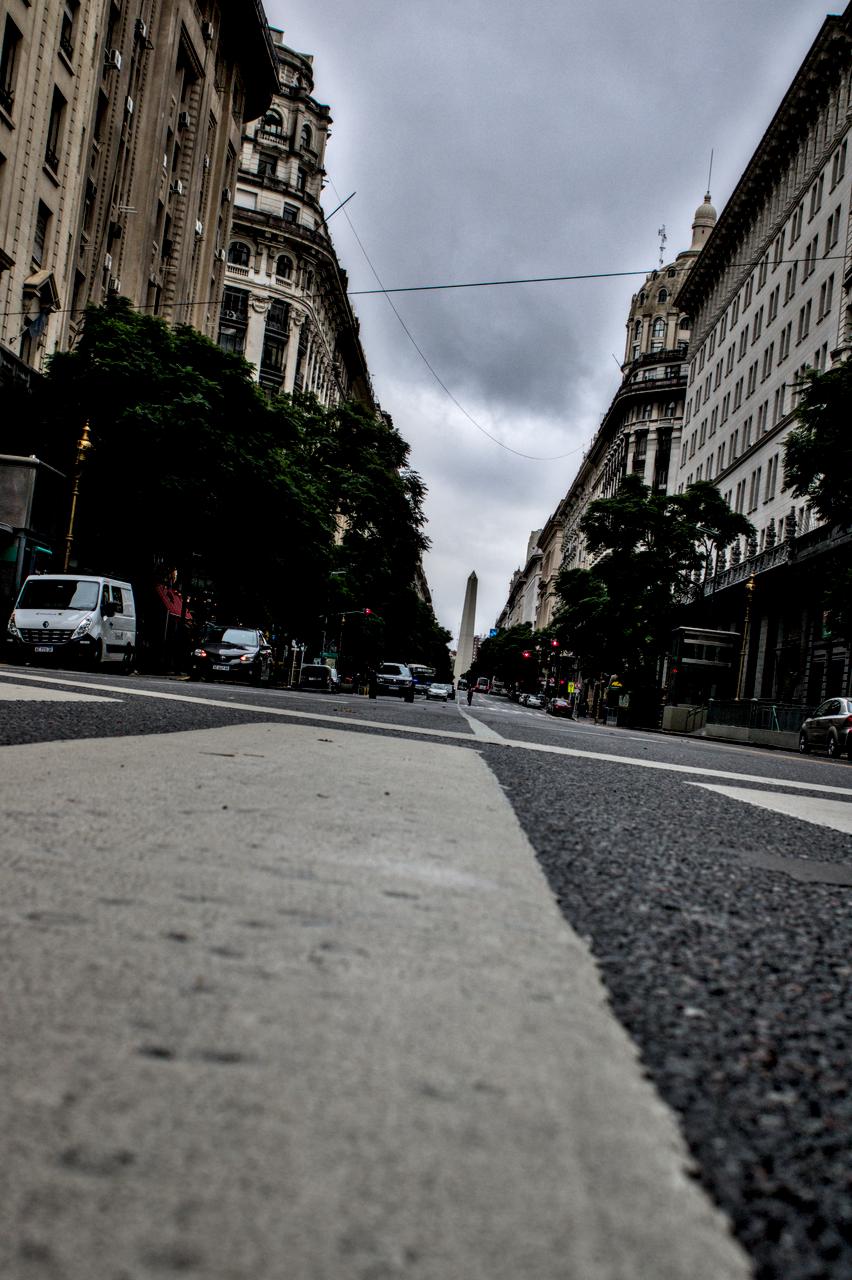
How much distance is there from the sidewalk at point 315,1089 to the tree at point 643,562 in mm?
48641

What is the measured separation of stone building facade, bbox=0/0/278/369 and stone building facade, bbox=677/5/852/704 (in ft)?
73.0

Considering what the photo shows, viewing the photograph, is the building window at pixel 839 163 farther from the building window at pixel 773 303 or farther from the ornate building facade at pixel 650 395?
the ornate building facade at pixel 650 395

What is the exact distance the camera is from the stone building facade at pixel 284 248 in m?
63.0

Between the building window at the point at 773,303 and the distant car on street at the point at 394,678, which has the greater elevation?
the building window at the point at 773,303

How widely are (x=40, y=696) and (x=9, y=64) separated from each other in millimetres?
22343

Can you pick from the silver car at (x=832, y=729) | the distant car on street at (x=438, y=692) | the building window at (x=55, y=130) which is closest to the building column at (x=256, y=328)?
the distant car on street at (x=438, y=692)

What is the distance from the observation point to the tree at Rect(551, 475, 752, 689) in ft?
162

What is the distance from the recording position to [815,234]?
45.4 m

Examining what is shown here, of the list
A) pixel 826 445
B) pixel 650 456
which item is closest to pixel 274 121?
pixel 650 456

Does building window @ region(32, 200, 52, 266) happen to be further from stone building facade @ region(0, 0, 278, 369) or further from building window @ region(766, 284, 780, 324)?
building window @ region(766, 284, 780, 324)

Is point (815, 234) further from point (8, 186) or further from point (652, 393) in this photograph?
point (652, 393)

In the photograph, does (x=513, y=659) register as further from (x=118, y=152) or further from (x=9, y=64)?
(x=9, y=64)

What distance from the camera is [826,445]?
22594 mm

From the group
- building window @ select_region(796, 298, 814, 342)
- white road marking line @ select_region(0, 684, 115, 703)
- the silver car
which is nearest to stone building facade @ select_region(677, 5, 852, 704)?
building window @ select_region(796, 298, 814, 342)
